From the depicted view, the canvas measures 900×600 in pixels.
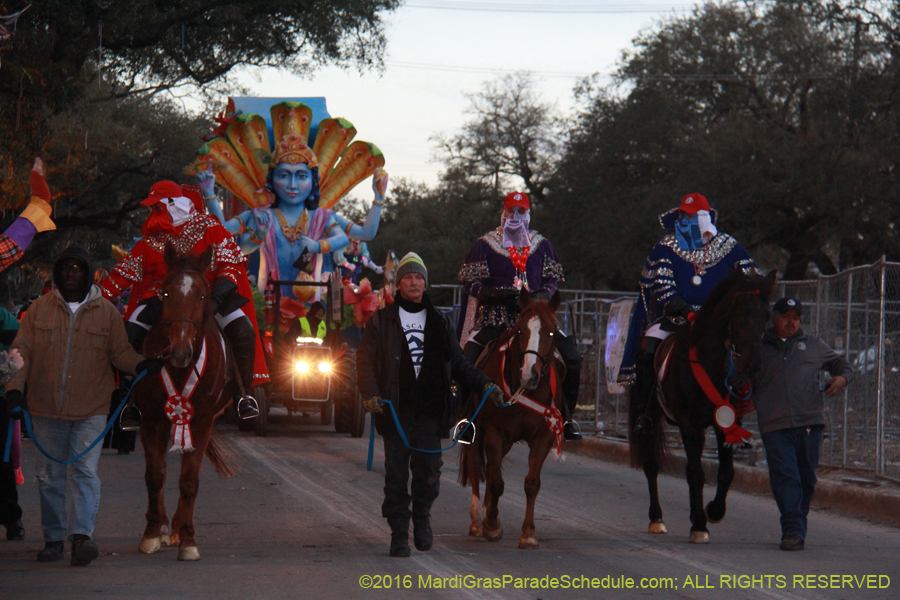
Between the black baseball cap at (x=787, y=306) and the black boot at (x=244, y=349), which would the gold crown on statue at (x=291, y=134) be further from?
the black baseball cap at (x=787, y=306)

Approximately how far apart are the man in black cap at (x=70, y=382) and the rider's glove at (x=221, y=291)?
68 centimetres

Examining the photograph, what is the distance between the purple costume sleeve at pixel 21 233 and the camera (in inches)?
304

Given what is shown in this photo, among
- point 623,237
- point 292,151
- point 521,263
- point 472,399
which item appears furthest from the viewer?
point 623,237

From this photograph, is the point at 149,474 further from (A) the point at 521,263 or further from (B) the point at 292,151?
(B) the point at 292,151

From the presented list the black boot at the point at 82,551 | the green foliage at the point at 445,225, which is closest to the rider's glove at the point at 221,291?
the black boot at the point at 82,551

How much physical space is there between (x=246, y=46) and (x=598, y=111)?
2218 cm

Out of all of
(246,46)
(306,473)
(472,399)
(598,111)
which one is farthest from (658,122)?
(472,399)

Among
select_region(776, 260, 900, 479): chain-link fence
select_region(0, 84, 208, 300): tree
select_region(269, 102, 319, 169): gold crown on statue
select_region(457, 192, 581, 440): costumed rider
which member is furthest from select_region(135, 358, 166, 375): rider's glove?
select_region(0, 84, 208, 300): tree

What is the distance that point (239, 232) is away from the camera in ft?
63.1

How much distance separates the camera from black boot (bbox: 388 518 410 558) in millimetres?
7863

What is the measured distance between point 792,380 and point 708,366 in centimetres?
67

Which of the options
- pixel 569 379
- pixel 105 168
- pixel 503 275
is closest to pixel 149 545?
pixel 569 379

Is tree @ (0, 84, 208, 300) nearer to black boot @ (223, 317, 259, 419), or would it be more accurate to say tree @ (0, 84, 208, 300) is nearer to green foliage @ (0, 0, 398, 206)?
green foliage @ (0, 0, 398, 206)

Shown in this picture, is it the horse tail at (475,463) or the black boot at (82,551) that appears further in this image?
the horse tail at (475,463)
